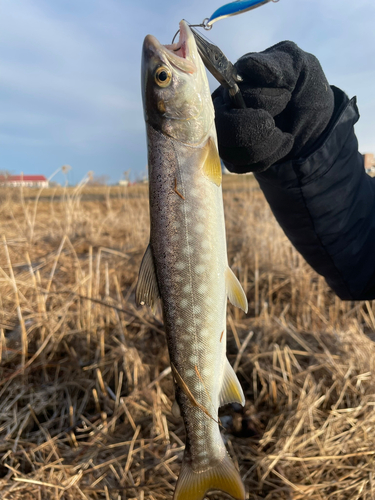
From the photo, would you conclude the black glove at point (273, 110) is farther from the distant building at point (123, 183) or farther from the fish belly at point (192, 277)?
the distant building at point (123, 183)

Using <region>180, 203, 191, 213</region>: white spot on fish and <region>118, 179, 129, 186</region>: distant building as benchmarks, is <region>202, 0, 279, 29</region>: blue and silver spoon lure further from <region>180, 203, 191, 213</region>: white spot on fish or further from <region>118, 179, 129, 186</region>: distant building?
<region>118, 179, 129, 186</region>: distant building

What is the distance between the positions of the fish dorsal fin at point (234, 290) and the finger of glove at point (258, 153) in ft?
1.85

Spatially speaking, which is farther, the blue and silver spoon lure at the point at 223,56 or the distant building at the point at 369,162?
the distant building at the point at 369,162

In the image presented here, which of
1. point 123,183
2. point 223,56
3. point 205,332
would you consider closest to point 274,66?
point 223,56

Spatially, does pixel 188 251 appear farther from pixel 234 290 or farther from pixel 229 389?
pixel 229 389

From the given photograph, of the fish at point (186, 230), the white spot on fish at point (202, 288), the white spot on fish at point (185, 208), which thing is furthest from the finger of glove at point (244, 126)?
the white spot on fish at point (202, 288)

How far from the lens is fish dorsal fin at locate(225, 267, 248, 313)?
1500 mm

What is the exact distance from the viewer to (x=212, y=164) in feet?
4.61

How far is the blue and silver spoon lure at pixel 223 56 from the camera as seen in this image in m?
1.38

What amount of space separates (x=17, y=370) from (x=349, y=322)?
368 cm

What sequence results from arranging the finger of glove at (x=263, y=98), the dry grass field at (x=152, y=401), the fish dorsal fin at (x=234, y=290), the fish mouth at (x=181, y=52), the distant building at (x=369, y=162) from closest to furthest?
the fish mouth at (x=181, y=52) → the fish dorsal fin at (x=234, y=290) → the finger of glove at (x=263, y=98) → the dry grass field at (x=152, y=401) → the distant building at (x=369, y=162)

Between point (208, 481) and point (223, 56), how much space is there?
6.15ft

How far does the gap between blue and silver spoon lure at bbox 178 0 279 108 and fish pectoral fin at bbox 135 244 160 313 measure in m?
0.78

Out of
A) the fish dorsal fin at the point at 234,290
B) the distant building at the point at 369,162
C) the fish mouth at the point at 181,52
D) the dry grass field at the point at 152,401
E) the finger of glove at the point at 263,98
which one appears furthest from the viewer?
the distant building at the point at 369,162
